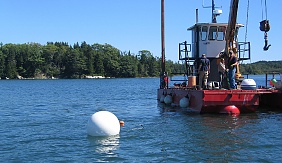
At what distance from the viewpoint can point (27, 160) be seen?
472 inches

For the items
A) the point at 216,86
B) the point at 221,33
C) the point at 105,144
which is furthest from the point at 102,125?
the point at 221,33

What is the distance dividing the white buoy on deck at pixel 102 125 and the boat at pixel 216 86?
22.1 feet

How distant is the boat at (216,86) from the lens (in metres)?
20.4

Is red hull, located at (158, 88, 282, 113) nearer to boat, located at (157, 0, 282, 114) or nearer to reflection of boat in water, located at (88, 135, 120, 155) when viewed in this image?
boat, located at (157, 0, 282, 114)

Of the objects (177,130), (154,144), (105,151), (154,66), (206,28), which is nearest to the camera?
(105,151)

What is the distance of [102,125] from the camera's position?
47.7 feet

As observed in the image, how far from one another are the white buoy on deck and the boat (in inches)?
265

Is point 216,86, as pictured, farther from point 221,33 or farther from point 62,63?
point 62,63

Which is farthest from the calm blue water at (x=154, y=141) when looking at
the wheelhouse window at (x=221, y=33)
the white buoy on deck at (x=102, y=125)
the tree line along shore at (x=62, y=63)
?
the tree line along shore at (x=62, y=63)

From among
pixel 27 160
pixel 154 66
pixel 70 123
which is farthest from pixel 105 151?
pixel 154 66

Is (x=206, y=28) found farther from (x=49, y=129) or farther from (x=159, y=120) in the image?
(x=49, y=129)

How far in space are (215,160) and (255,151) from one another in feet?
5.87

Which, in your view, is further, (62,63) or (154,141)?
(62,63)

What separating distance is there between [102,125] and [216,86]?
10.9 metres
